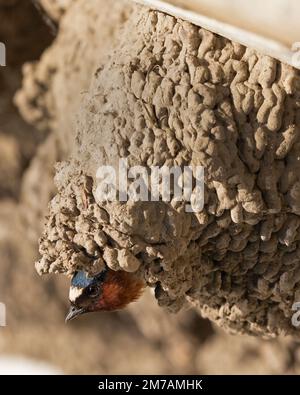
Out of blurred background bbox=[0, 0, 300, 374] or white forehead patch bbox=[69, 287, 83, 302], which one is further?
blurred background bbox=[0, 0, 300, 374]

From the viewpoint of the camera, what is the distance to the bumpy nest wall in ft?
8.30

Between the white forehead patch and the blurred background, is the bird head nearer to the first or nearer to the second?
the white forehead patch

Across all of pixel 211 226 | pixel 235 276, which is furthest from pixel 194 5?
pixel 235 276

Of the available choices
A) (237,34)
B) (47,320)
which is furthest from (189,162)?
(47,320)

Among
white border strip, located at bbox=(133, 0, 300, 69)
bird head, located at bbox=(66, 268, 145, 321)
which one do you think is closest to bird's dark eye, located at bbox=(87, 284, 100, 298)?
bird head, located at bbox=(66, 268, 145, 321)

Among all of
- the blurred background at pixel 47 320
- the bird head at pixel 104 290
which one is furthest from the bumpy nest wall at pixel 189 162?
the blurred background at pixel 47 320

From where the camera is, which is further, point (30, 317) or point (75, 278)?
point (30, 317)

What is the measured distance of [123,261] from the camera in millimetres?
2494

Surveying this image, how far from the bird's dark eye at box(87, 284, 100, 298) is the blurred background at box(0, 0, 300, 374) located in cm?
133

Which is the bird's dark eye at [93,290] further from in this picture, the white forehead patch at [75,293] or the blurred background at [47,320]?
the blurred background at [47,320]

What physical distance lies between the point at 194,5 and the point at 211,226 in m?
0.61
